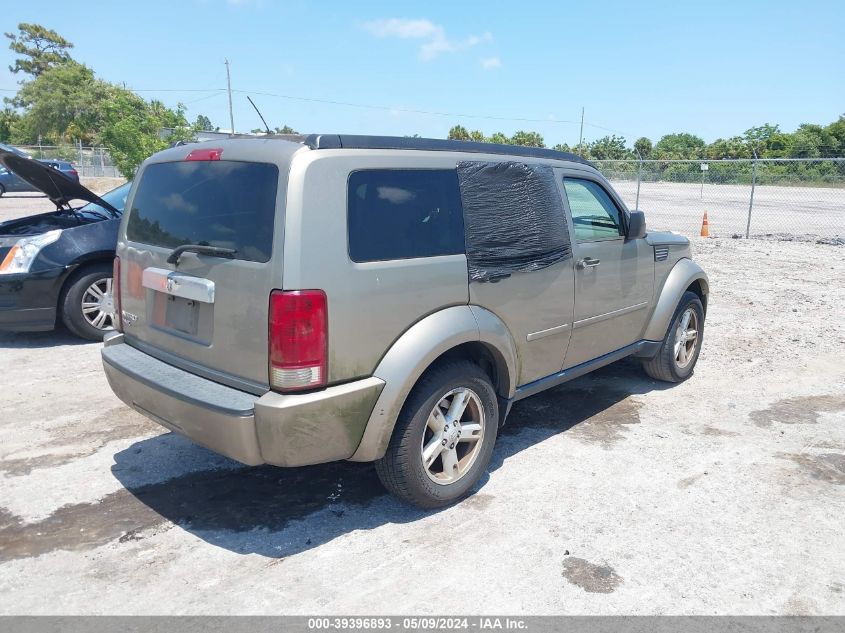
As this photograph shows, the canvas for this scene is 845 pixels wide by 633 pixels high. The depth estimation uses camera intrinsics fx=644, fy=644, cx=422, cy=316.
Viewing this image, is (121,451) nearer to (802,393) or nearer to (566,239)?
(566,239)

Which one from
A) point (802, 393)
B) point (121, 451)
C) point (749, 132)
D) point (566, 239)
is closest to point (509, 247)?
point (566, 239)

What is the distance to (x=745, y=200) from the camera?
3120 centimetres

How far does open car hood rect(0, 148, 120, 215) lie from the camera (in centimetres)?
596

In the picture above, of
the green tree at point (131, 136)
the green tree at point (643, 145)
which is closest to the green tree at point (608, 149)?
the green tree at point (643, 145)

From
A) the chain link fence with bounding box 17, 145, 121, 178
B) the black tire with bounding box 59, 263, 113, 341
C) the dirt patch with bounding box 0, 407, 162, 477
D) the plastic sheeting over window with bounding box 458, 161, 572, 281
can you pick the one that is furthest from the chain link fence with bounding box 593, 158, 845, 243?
the chain link fence with bounding box 17, 145, 121, 178

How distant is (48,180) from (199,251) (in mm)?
4178

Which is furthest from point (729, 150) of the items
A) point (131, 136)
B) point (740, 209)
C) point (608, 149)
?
point (131, 136)

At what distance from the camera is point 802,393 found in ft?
18.3

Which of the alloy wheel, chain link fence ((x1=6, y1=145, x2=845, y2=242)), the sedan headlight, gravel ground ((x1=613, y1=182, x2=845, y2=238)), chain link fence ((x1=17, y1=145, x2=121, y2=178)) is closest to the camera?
the alloy wheel

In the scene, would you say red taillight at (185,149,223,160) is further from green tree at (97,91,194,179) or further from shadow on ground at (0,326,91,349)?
green tree at (97,91,194,179)

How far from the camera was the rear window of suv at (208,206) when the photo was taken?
2.95 metres

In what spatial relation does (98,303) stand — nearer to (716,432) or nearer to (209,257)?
(209,257)

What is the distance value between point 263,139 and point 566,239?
2061 mm

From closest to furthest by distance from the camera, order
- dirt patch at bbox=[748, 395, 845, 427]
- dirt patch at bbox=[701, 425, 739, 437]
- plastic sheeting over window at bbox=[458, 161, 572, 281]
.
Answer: plastic sheeting over window at bbox=[458, 161, 572, 281], dirt patch at bbox=[701, 425, 739, 437], dirt patch at bbox=[748, 395, 845, 427]
